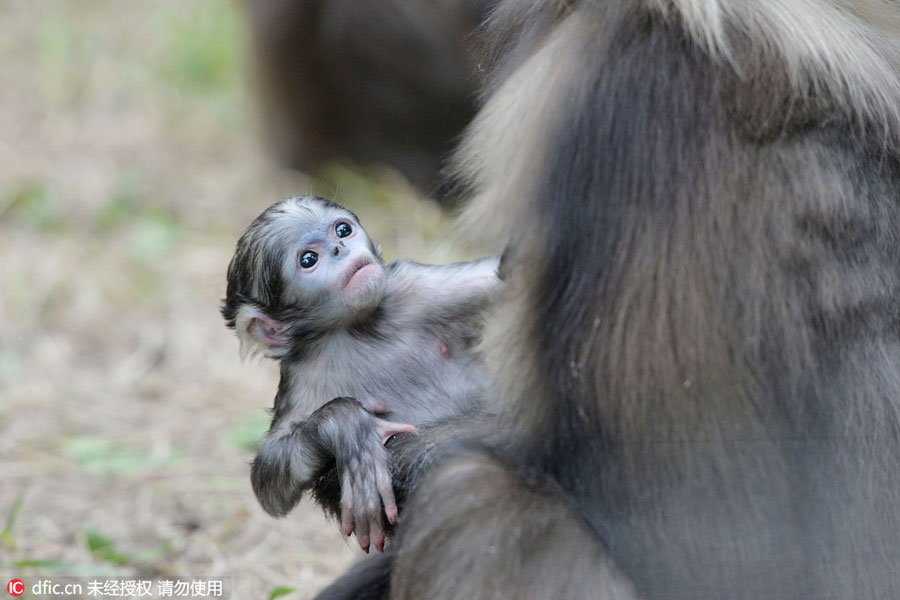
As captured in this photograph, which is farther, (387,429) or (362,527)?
(387,429)

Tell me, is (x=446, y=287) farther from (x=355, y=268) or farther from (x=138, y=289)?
(x=138, y=289)

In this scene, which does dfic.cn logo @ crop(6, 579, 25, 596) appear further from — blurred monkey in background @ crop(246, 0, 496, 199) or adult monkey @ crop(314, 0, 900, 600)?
blurred monkey in background @ crop(246, 0, 496, 199)

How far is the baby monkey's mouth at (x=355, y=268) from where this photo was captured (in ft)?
7.86

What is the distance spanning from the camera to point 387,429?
2.18 m

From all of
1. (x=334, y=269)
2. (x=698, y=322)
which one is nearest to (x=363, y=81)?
(x=334, y=269)

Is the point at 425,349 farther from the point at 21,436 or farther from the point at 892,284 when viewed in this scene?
the point at 21,436

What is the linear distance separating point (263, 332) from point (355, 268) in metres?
0.23

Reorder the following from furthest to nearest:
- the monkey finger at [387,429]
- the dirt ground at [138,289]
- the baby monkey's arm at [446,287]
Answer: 1. the dirt ground at [138,289]
2. the baby monkey's arm at [446,287]
3. the monkey finger at [387,429]

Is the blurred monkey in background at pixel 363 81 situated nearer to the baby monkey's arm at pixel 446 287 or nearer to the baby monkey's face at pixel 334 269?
the baby monkey's arm at pixel 446 287

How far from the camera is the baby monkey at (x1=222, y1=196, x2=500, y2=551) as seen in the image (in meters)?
2.37

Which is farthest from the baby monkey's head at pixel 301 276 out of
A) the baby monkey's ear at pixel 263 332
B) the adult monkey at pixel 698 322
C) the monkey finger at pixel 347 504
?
the adult monkey at pixel 698 322

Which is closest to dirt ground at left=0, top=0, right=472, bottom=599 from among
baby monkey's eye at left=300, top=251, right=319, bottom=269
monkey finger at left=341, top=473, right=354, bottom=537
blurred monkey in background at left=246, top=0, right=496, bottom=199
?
blurred monkey in background at left=246, top=0, right=496, bottom=199

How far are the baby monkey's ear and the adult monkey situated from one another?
30.3 inches

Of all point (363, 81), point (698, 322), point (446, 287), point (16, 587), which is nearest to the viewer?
point (698, 322)
